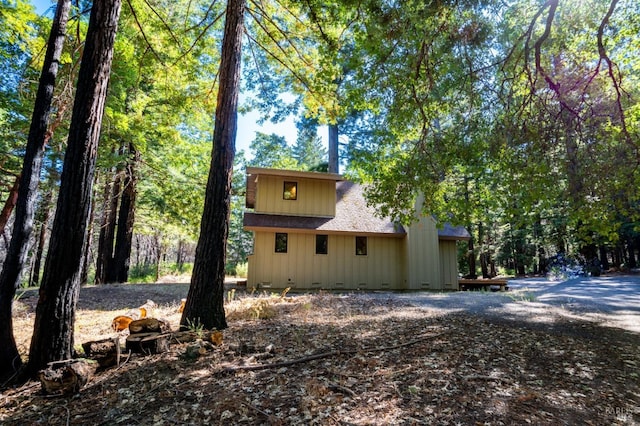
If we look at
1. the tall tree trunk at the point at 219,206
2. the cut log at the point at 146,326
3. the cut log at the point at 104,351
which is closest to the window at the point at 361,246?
the tall tree trunk at the point at 219,206

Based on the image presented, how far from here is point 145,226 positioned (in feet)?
60.8

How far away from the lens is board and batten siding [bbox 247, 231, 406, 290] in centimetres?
1267

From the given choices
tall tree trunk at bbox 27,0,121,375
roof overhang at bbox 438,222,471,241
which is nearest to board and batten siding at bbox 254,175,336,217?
roof overhang at bbox 438,222,471,241

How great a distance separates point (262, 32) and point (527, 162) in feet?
22.1

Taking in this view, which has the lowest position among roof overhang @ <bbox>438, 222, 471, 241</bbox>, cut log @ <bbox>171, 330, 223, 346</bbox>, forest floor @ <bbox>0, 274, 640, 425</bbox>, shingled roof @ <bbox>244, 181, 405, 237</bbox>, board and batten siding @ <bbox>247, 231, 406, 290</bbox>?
forest floor @ <bbox>0, 274, 640, 425</bbox>

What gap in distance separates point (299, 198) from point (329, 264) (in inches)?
123

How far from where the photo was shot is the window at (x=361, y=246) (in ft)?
45.1

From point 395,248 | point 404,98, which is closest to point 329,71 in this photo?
point 404,98

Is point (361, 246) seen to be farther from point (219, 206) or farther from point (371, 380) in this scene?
point (371, 380)

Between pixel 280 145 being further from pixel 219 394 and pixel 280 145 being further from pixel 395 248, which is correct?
pixel 219 394

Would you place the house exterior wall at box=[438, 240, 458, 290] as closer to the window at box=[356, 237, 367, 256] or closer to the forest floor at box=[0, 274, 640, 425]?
the window at box=[356, 237, 367, 256]

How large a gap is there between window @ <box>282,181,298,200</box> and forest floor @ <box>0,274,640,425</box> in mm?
8350

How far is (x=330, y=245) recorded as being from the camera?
13422 millimetres

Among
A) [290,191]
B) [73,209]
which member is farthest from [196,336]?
[290,191]
